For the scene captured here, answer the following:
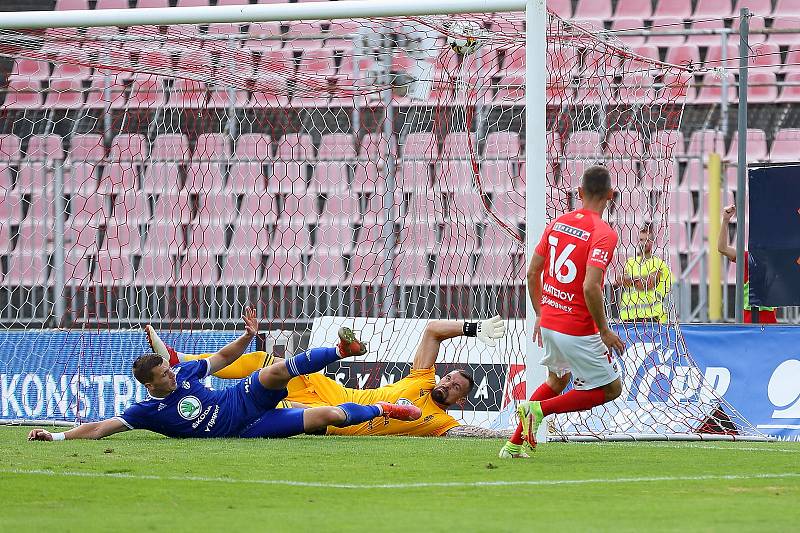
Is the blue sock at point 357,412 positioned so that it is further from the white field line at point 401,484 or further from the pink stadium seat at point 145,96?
the pink stadium seat at point 145,96

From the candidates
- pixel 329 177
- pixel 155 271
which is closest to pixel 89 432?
pixel 155 271

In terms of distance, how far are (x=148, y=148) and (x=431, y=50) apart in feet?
13.5

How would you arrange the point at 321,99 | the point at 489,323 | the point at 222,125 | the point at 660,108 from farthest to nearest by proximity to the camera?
the point at 222,125, the point at 321,99, the point at 660,108, the point at 489,323

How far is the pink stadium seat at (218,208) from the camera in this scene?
13055mm

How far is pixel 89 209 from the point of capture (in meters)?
13.2

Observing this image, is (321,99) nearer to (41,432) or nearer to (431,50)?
(431,50)

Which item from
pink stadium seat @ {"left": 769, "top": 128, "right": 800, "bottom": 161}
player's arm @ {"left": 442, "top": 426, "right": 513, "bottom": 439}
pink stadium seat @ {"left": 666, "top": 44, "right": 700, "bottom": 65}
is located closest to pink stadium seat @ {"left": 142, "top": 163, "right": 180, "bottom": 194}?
player's arm @ {"left": 442, "top": 426, "right": 513, "bottom": 439}

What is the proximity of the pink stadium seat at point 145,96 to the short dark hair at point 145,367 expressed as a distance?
443cm

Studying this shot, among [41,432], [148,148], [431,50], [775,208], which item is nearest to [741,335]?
[775,208]

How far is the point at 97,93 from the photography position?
13.4 meters

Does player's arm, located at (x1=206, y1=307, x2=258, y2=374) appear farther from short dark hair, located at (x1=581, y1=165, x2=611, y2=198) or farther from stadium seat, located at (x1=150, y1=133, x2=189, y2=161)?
stadium seat, located at (x1=150, y1=133, x2=189, y2=161)

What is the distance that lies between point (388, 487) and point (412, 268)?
6434 millimetres

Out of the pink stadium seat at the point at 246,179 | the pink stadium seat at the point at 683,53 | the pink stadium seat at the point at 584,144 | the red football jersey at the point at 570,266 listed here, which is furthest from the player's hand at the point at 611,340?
the pink stadium seat at the point at 683,53

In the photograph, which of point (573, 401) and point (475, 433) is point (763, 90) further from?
point (573, 401)
